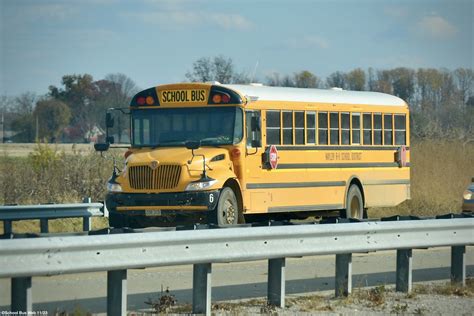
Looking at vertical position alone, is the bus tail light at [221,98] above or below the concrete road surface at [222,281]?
above

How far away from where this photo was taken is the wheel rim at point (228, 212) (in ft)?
54.9

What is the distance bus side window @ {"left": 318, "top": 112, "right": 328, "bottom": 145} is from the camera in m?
19.5

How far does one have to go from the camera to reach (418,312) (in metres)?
10.3

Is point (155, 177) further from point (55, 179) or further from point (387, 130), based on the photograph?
point (55, 179)

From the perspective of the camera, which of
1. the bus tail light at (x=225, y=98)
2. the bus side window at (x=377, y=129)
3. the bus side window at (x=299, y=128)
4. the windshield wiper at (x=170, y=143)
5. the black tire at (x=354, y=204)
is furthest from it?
the bus side window at (x=377, y=129)

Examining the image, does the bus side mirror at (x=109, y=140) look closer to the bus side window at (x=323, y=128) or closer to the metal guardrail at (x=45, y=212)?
the metal guardrail at (x=45, y=212)

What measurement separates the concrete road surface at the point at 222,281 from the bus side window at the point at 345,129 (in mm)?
5054

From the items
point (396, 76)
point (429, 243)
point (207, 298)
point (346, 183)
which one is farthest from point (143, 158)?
point (396, 76)

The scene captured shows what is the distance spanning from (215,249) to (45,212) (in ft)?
27.0

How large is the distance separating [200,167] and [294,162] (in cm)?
268

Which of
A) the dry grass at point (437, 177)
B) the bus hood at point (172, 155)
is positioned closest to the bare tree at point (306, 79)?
the dry grass at point (437, 177)

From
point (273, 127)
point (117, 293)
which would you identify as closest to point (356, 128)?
point (273, 127)

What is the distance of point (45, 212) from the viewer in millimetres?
17453

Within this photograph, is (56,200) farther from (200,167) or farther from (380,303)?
(380,303)
